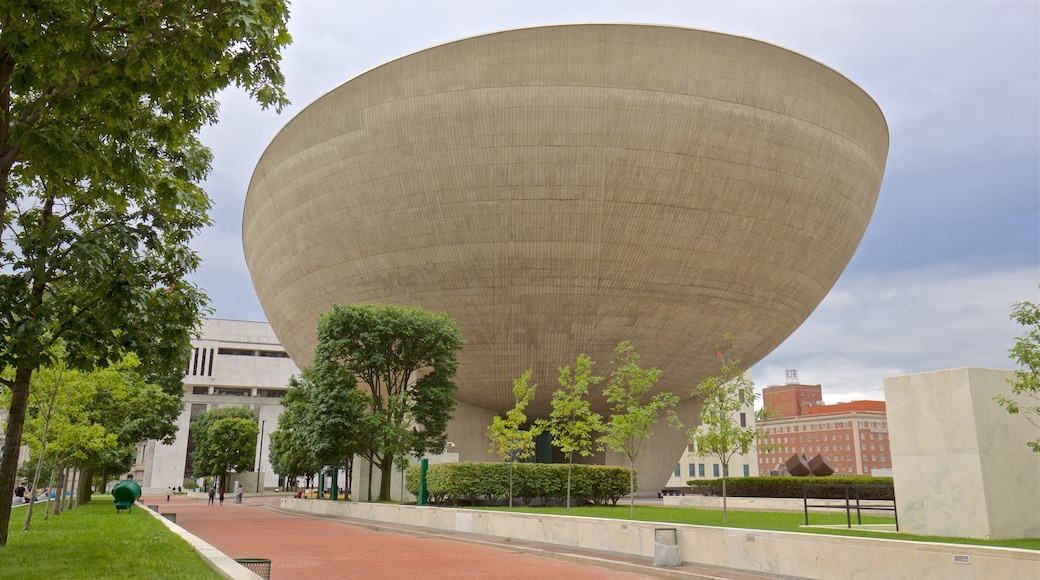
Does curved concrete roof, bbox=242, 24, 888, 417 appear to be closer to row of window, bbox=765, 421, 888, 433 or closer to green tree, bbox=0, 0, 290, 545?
green tree, bbox=0, 0, 290, 545

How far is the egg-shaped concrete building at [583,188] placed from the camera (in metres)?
26.0

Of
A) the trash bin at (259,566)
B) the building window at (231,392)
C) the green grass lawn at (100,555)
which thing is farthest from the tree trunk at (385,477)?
the building window at (231,392)

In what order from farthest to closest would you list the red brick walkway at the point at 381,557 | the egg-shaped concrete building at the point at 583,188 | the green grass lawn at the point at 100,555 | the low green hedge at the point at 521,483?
1. the egg-shaped concrete building at the point at 583,188
2. the low green hedge at the point at 521,483
3. the red brick walkway at the point at 381,557
4. the green grass lawn at the point at 100,555

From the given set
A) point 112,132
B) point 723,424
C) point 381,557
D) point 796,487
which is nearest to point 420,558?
point 381,557

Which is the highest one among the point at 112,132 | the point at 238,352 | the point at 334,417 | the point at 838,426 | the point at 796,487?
the point at 238,352

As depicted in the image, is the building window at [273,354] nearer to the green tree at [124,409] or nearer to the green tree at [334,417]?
the green tree at [124,409]

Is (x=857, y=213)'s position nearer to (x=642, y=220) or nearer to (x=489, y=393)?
(x=642, y=220)

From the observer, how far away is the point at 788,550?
29.7 feet

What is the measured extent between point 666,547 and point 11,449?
30.3 feet

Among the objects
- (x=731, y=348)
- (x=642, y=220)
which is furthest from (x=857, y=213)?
(x=642, y=220)

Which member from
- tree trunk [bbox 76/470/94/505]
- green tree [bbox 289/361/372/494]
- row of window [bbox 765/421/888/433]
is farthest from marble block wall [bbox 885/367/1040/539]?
row of window [bbox 765/421/888/433]

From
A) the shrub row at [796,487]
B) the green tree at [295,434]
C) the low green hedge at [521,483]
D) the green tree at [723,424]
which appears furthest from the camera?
the green tree at [295,434]

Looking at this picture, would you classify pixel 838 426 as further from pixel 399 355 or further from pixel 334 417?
pixel 334 417

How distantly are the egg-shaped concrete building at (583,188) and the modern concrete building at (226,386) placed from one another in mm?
57573
